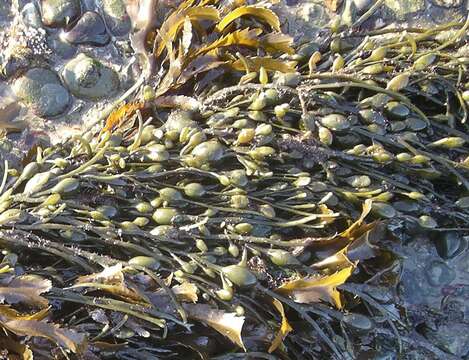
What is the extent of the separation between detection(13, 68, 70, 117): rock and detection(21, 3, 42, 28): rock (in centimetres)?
16

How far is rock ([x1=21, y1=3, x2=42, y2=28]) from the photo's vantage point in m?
1.98

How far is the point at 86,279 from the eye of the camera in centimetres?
151

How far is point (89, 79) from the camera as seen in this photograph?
1951mm

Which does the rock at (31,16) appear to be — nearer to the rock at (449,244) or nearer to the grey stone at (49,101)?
the grey stone at (49,101)

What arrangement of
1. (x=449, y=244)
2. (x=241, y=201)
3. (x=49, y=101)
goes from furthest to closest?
(x=49, y=101)
(x=449, y=244)
(x=241, y=201)

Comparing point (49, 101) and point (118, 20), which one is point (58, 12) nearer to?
point (118, 20)

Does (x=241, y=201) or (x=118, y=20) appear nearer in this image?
(x=241, y=201)

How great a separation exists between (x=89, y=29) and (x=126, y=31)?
0.38 ft

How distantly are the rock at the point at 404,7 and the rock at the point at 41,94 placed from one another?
1.08m

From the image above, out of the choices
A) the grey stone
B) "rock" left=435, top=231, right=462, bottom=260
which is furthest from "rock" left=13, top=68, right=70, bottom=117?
"rock" left=435, top=231, right=462, bottom=260

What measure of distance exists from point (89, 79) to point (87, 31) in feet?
0.54

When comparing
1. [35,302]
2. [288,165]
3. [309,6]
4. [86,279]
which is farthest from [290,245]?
[309,6]

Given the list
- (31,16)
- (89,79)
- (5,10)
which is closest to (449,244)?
(89,79)

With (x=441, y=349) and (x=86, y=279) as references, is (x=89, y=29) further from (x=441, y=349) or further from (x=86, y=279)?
(x=441, y=349)
